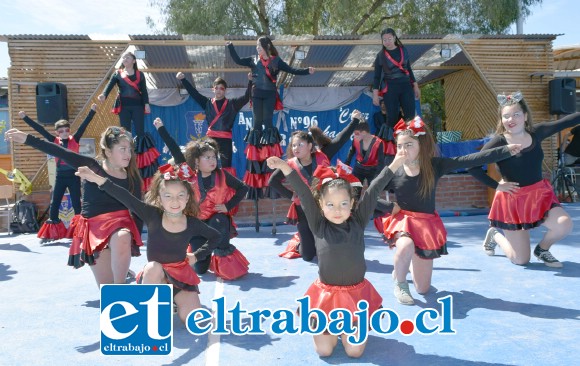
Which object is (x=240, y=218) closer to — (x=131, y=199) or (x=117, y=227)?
(x=117, y=227)

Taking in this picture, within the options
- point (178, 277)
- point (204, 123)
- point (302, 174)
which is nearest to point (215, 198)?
point (302, 174)

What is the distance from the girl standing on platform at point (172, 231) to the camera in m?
3.23

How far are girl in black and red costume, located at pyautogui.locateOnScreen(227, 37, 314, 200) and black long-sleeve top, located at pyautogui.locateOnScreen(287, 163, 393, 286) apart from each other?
13.3 feet

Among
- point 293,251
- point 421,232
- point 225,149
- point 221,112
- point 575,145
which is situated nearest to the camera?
point 421,232

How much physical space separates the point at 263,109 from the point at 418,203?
3.57 meters

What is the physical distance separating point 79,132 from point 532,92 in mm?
8440

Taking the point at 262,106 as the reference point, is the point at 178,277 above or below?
below

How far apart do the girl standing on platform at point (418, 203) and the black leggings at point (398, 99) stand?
3084mm

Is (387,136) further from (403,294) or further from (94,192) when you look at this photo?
(94,192)

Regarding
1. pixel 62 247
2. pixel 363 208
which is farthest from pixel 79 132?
pixel 363 208

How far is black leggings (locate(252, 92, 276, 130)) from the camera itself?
6.84 m

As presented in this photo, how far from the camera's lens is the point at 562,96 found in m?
9.66

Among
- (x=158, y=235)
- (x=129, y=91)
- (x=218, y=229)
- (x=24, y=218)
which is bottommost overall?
(x=24, y=218)

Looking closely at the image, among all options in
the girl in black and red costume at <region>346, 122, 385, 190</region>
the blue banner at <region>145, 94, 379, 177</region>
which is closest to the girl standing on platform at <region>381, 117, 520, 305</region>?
the girl in black and red costume at <region>346, 122, 385, 190</region>
